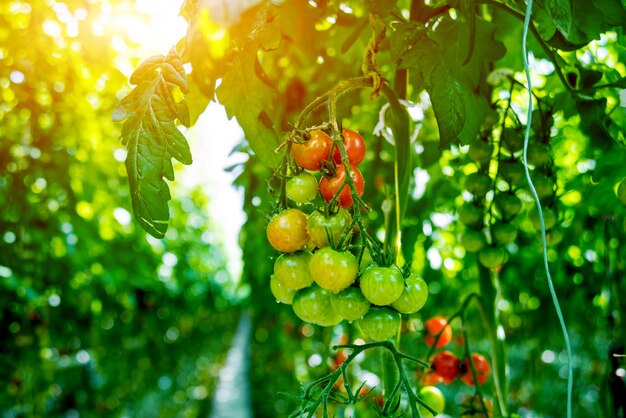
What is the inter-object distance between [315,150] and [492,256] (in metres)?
0.52

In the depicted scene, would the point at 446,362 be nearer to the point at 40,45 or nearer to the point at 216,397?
the point at 40,45

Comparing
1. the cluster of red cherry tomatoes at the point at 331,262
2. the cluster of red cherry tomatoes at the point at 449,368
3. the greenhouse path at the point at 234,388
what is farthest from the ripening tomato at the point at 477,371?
the greenhouse path at the point at 234,388

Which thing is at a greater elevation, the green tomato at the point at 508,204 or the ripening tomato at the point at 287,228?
the ripening tomato at the point at 287,228

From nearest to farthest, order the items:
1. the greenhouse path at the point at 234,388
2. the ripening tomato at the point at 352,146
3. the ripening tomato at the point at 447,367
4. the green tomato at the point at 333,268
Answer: the green tomato at the point at 333,268 → the ripening tomato at the point at 352,146 → the ripening tomato at the point at 447,367 → the greenhouse path at the point at 234,388

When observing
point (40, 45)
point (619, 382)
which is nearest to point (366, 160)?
point (619, 382)

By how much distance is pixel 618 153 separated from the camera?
1062 millimetres

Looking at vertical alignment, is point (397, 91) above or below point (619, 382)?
above

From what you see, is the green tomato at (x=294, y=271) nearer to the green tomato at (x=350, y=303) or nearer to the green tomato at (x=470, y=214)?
the green tomato at (x=350, y=303)

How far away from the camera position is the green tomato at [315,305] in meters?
0.65

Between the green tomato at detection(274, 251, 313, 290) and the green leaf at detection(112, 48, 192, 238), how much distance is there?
0.14 m

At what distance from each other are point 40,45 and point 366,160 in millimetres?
1105

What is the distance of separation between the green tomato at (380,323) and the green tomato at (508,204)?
46 cm

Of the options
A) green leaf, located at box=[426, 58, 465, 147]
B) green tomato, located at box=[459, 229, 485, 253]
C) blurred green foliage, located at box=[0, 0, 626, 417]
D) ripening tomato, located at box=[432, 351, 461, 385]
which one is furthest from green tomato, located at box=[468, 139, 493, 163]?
ripening tomato, located at box=[432, 351, 461, 385]

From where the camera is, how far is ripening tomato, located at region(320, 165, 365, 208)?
2.06 feet
